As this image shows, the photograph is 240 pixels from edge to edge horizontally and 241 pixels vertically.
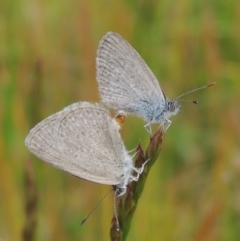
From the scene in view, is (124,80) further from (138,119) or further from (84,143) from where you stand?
(138,119)

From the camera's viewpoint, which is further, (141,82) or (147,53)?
(147,53)

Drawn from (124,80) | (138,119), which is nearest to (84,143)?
(124,80)

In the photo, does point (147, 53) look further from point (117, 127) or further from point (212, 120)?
point (117, 127)

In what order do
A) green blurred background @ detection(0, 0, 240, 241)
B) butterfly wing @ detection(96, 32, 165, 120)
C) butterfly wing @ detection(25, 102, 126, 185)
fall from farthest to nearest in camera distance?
1. green blurred background @ detection(0, 0, 240, 241)
2. butterfly wing @ detection(96, 32, 165, 120)
3. butterfly wing @ detection(25, 102, 126, 185)

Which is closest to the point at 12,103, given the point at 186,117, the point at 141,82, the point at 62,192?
the point at 62,192

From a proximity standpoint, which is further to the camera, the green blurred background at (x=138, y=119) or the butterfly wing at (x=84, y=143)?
the green blurred background at (x=138, y=119)

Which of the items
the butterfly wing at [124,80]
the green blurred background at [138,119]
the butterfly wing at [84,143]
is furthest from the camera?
the green blurred background at [138,119]
